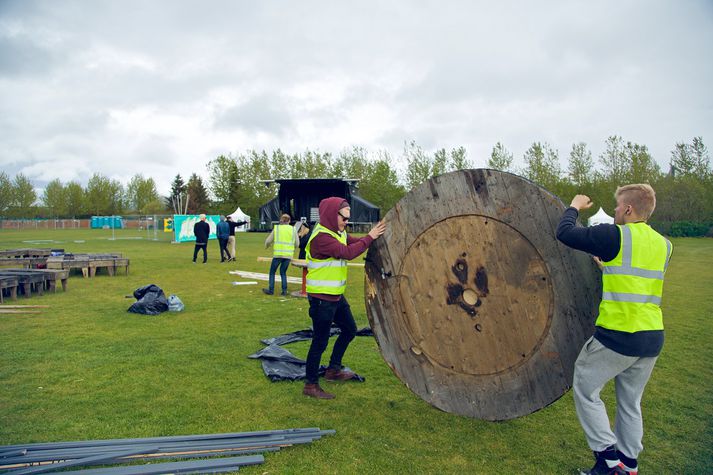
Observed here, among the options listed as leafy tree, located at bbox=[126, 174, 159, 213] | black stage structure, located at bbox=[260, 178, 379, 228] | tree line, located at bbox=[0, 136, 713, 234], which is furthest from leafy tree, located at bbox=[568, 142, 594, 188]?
leafy tree, located at bbox=[126, 174, 159, 213]

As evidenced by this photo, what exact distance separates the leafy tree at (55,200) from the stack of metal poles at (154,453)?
297ft

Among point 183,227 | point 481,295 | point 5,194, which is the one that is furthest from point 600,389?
point 5,194

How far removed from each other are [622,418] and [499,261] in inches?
54.0

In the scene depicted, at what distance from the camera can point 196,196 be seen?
6894 cm

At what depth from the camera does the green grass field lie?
12.4 ft

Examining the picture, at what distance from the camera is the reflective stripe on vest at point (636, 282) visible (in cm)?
318

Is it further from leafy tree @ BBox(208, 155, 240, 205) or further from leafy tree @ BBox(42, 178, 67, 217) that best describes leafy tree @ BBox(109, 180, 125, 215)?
leafy tree @ BBox(208, 155, 240, 205)

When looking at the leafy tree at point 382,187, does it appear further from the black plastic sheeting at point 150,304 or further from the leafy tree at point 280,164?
the black plastic sheeting at point 150,304

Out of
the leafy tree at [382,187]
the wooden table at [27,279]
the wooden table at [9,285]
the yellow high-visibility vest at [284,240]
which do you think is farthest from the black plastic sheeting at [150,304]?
the leafy tree at [382,187]

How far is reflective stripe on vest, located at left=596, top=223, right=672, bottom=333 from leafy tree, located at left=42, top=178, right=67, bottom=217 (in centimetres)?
9288

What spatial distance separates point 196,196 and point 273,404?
224 feet

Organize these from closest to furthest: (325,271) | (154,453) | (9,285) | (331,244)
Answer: (154,453), (331,244), (325,271), (9,285)

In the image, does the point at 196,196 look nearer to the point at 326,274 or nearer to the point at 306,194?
the point at 306,194

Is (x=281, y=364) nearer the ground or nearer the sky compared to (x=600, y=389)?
nearer the ground
